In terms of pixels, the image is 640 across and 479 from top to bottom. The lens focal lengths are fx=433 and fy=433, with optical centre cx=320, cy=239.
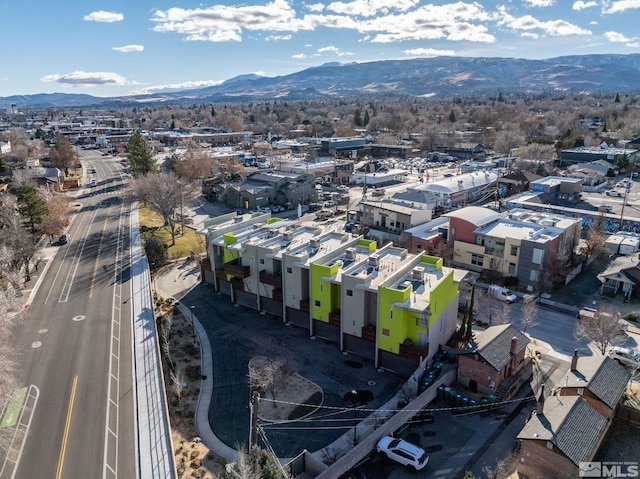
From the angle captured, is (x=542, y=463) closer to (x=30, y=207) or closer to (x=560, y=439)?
(x=560, y=439)

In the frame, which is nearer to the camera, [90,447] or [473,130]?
[90,447]

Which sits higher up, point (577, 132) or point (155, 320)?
point (577, 132)

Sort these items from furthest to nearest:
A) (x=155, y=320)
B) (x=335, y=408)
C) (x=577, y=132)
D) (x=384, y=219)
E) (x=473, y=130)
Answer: (x=473, y=130) < (x=577, y=132) < (x=384, y=219) < (x=155, y=320) < (x=335, y=408)

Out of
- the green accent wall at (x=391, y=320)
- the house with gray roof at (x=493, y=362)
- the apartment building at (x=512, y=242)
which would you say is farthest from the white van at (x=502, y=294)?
the green accent wall at (x=391, y=320)

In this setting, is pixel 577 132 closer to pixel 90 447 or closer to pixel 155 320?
A: pixel 155 320

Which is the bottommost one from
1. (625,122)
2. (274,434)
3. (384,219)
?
(274,434)

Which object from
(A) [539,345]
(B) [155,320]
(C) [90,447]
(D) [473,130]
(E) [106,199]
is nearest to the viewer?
(C) [90,447]

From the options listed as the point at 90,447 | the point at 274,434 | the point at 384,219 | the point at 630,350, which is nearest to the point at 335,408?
the point at 274,434

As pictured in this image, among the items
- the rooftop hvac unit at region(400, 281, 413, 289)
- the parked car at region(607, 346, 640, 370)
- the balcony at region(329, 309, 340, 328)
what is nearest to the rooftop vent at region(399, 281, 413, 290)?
the rooftop hvac unit at region(400, 281, 413, 289)
